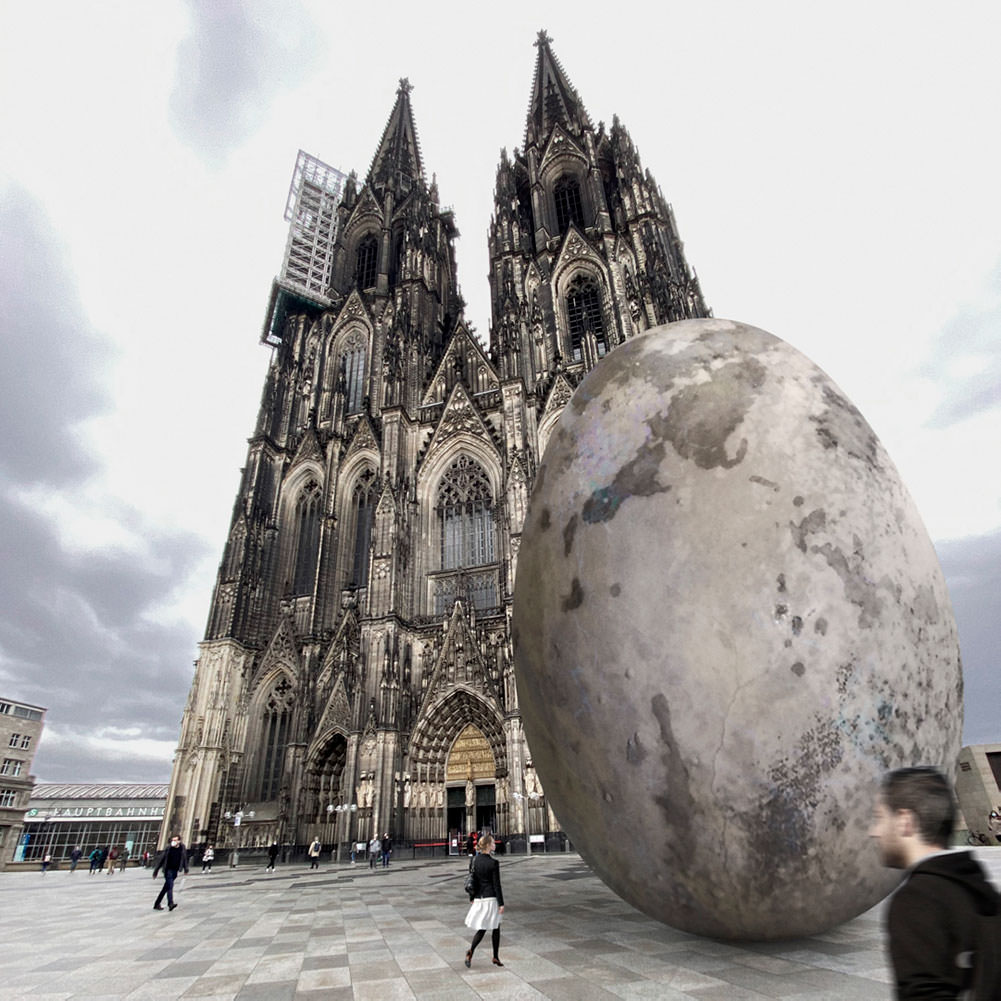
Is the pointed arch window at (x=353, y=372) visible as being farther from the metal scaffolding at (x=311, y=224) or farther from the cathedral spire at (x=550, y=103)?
the cathedral spire at (x=550, y=103)

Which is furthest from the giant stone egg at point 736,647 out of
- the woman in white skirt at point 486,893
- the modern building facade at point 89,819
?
the modern building facade at point 89,819

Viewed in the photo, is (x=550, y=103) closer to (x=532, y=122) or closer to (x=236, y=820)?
(x=532, y=122)

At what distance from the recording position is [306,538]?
29.0m

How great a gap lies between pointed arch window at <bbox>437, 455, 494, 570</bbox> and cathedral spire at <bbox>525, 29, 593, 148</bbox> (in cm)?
2385

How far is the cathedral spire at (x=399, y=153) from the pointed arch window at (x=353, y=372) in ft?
44.0

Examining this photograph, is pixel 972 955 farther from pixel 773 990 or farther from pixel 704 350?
pixel 704 350

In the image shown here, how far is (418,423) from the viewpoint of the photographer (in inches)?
1125

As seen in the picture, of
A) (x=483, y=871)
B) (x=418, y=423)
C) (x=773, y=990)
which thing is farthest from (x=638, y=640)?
(x=418, y=423)

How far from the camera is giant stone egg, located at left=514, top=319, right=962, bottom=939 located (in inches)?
133

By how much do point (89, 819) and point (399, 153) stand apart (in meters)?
66.8

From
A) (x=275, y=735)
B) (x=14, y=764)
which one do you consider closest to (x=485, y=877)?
(x=275, y=735)

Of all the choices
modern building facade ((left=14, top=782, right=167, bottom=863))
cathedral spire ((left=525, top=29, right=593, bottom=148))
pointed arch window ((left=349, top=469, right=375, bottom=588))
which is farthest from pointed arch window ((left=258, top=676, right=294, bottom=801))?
modern building facade ((left=14, top=782, right=167, bottom=863))

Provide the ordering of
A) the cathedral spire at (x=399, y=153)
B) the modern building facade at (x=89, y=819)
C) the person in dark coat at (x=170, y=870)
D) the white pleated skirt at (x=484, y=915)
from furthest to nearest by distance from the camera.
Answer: the modern building facade at (x=89, y=819), the cathedral spire at (x=399, y=153), the person in dark coat at (x=170, y=870), the white pleated skirt at (x=484, y=915)

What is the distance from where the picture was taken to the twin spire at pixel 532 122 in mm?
39000
